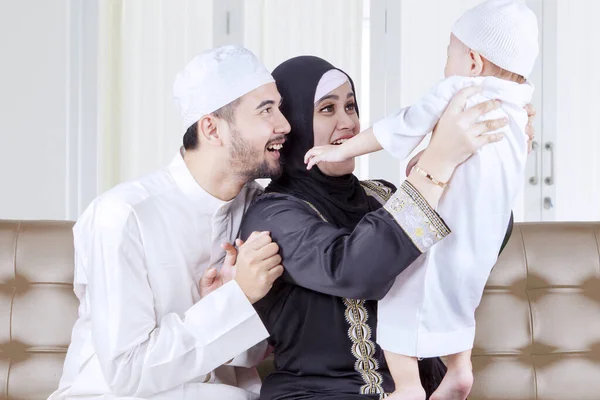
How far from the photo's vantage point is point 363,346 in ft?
5.55

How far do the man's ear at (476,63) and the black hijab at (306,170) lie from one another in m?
0.39

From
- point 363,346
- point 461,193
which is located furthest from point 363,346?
point 461,193

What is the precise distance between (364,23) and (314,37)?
35 cm

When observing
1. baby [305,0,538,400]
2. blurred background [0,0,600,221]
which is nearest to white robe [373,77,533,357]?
baby [305,0,538,400]

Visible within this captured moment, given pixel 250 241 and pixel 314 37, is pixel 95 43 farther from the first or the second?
pixel 250 241

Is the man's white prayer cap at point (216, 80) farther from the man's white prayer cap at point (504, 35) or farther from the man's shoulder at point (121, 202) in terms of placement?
the man's white prayer cap at point (504, 35)

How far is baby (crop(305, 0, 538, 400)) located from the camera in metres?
1.55

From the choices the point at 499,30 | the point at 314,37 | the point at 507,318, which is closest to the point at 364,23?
the point at 314,37

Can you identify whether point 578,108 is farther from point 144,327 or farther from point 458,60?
point 144,327

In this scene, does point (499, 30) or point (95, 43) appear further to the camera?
point (95, 43)

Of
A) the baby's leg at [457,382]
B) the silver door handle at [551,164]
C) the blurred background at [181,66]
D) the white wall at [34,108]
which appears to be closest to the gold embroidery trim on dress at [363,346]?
the baby's leg at [457,382]

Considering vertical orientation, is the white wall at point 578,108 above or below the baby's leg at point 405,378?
above

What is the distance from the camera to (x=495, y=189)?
157 centimetres

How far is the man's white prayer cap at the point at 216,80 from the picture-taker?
1.84 meters
